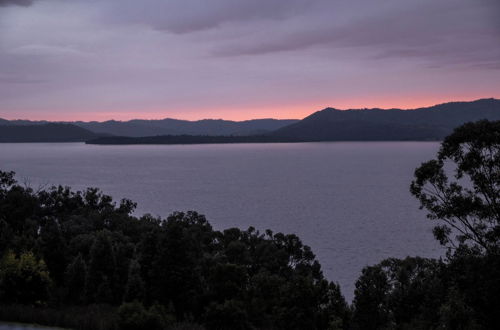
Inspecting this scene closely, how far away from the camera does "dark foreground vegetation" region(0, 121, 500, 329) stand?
53.6 ft

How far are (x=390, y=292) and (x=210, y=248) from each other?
1792cm

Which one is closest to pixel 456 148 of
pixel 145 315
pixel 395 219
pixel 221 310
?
pixel 221 310

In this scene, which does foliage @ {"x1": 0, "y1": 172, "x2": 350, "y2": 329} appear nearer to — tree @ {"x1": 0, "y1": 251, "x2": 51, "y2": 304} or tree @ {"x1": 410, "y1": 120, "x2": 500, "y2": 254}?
tree @ {"x1": 0, "y1": 251, "x2": 51, "y2": 304}

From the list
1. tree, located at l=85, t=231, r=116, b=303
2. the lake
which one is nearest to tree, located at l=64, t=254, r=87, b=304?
tree, located at l=85, t=231, r=116, b=303

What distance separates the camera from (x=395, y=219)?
288 ft

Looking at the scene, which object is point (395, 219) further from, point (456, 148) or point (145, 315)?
point (145, 315)

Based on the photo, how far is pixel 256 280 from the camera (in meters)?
29.2

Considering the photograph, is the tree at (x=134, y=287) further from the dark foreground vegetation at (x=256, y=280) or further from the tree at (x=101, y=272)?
the tree at (x=101, y=272)

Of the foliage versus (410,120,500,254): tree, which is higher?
(410,120,500,254): tree

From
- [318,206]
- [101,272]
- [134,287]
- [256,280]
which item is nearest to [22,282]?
[134,287]

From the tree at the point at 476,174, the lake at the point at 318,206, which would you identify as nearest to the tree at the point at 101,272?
the tree at the point at 476,174

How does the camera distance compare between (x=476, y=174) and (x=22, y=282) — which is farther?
(x=476, y=174)

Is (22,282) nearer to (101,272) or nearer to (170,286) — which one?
(170,286)

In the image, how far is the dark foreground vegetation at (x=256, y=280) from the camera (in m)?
16.3
